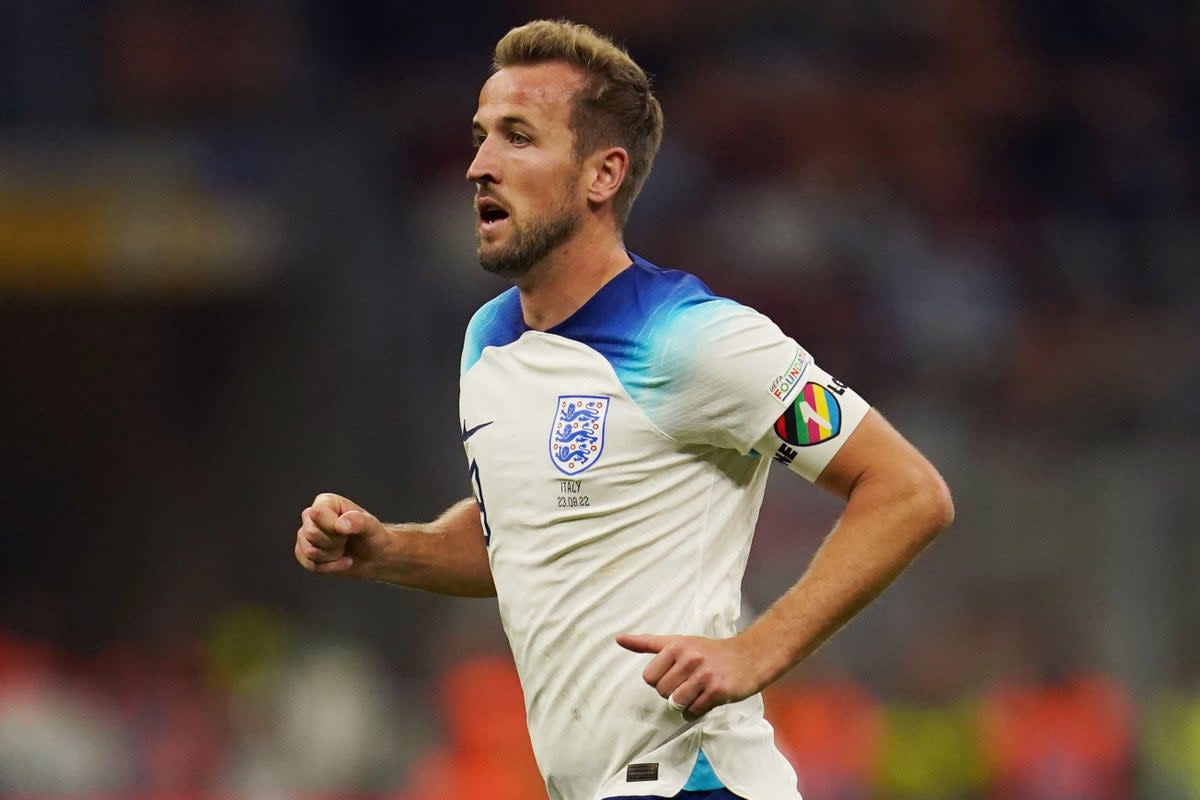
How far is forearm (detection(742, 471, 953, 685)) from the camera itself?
3.62m

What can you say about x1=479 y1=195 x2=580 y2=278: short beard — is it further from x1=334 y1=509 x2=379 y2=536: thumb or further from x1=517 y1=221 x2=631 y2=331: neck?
x1=334 y1=509 x2=379 y2=536: thumb

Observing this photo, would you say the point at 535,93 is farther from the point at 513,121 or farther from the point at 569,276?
the point at 569,276

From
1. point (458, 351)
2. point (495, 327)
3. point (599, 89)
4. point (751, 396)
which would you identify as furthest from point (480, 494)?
point (458, 351)

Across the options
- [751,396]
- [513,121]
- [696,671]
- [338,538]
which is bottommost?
[696,671]

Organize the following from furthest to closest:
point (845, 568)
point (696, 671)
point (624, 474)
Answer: point (624, 474) < point (845, 568) < point (696, 671)

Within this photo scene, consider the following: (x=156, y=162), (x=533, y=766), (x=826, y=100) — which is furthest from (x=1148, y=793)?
(x=156, y=162)

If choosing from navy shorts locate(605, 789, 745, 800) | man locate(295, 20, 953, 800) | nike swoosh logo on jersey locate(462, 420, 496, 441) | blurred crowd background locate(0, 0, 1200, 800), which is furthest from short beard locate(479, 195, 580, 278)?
blurred crowd background locate(0, 0, 1200, 800)

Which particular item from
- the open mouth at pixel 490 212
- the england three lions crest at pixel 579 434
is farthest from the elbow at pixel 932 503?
the open mouth at pixel 490 212

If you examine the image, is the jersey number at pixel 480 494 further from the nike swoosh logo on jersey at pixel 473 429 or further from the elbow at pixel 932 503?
the elbow at pixel 932 503

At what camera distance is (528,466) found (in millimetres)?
3906

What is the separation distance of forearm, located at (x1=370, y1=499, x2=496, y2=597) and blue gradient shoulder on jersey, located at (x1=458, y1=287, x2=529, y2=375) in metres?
0.37

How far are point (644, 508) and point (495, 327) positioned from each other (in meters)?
0.63

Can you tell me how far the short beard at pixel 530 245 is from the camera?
400 cm

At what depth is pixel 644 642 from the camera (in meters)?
3.49
